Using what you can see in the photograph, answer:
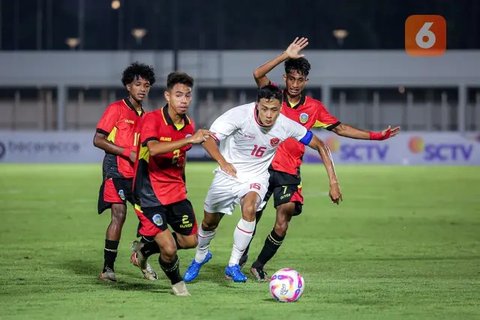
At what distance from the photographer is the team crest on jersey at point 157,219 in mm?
10117

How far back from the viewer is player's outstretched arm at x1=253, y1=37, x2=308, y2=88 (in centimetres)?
1103

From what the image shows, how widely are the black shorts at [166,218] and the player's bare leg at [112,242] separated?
1.08 metres

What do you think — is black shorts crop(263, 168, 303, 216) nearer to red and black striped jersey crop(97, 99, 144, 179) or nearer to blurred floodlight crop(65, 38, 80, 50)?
red and black striped jersey crop(97, 99, 144, 179)

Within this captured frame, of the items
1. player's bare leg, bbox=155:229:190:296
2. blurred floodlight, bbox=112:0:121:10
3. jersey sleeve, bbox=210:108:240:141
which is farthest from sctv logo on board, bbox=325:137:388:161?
player's bare leg, bbox=155:229:190:296

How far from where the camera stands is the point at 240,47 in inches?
2281

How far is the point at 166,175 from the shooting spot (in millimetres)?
10297

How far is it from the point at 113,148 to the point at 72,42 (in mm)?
47700

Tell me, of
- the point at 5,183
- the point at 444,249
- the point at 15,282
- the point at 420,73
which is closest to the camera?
the point at 15,282

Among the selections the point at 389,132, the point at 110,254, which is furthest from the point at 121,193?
the point at 389,132

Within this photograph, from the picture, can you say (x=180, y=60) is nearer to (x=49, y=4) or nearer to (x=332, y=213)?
(x=49, y=4)

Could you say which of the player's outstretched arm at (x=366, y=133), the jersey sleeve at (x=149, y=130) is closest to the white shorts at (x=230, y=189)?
the jersey sleeve at (x=149, y=130)

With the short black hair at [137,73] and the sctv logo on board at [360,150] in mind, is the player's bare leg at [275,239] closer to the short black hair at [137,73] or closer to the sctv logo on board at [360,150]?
the short black hair at [137,73]

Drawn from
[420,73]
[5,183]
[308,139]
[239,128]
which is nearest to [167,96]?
[239,128]

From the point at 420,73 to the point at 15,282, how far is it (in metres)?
45.1
